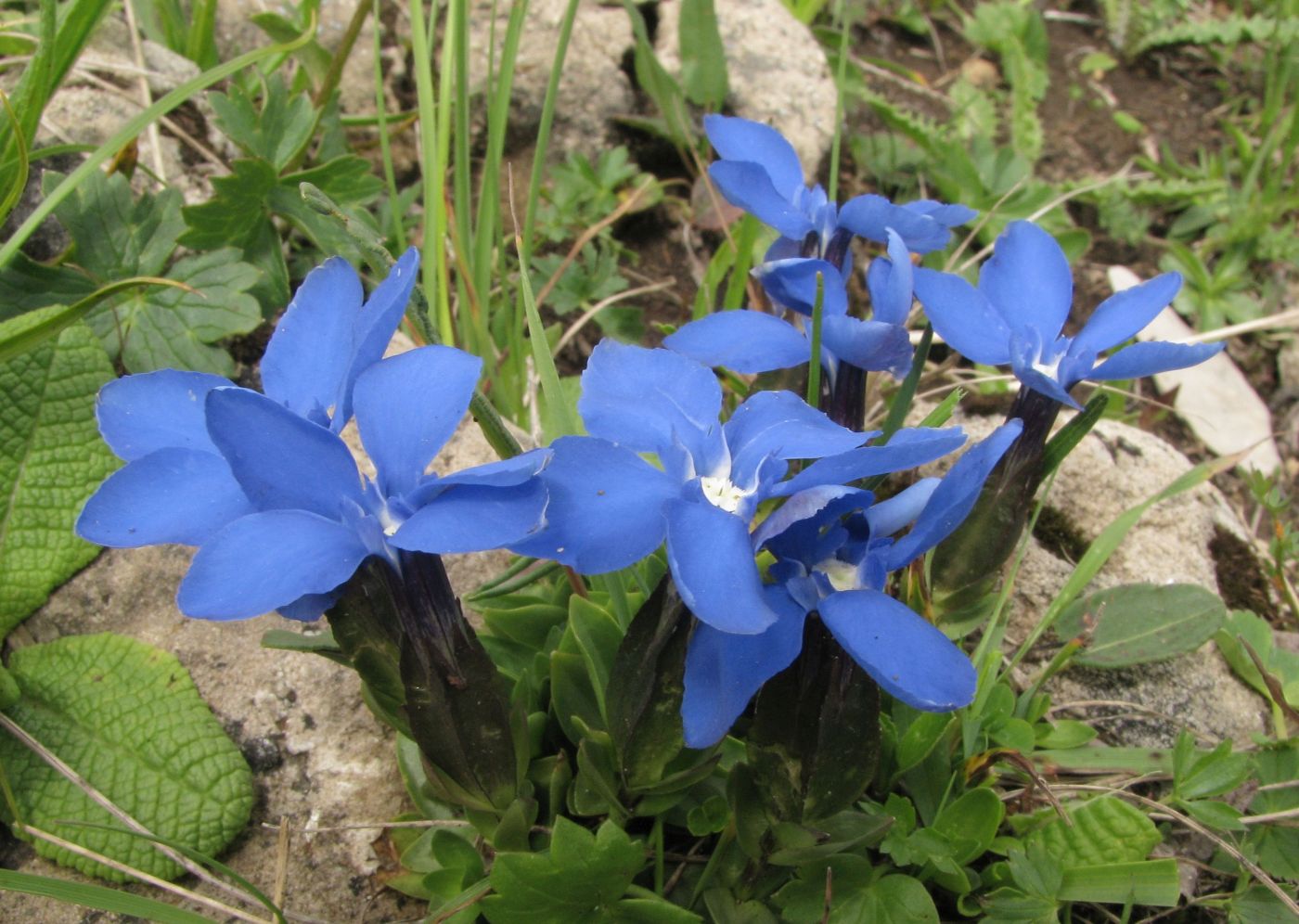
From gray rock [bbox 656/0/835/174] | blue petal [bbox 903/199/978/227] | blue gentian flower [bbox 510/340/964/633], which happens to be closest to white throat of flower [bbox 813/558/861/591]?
blue gentian flower [bbox 510/340/964/633]

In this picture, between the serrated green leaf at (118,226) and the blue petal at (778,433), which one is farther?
the serrated green leaf at (118,226)

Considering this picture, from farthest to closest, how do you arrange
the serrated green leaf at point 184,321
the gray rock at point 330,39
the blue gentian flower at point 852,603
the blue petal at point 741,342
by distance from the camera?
the gray rock at point 330,39 → the serrated green leaf at point 184,321 → the blue petal at point 741,342 → the blue gentian flower at point 852,603

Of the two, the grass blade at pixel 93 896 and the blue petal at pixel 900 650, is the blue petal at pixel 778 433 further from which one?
the grass blade at pixel 93 896

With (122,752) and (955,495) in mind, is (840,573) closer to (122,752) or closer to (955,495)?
(955,495)

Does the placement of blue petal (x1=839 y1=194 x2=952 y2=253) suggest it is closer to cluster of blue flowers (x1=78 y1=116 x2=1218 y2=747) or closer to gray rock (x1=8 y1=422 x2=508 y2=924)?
cluster of blue flowers (x1=78 y1=116 x2=1218 y2=747)

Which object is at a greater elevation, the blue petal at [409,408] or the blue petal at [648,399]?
the blue petal at [409,408]

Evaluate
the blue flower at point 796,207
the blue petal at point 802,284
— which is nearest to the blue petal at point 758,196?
the blue flower at point 796,207
